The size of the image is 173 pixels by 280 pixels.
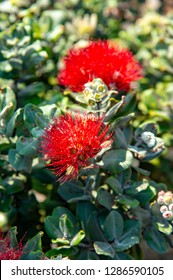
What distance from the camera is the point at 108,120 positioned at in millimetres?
1500

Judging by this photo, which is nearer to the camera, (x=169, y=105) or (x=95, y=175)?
(x=95, y=175)

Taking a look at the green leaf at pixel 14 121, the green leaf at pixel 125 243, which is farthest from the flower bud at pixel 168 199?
the green leaf at pixel 14 121

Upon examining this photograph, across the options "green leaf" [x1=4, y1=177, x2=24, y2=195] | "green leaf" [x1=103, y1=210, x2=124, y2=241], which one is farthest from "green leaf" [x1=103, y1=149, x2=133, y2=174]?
"green leaf" [x1=4, y1=177, x2=24, y2=195]

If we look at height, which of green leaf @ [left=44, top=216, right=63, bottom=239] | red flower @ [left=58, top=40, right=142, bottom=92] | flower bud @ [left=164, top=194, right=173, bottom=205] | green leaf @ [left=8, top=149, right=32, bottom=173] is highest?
red flower @ [left=58, top=40, right=142, bottom=92]

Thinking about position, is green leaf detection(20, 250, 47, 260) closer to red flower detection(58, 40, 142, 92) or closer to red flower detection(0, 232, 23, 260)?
red flower detection(0, 232, 23, 260)

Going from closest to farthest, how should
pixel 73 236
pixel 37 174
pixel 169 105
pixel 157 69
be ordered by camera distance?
1. pixel 73 236
2. pixel 37 174
3. pixel 169 105
4. pixel 157 69

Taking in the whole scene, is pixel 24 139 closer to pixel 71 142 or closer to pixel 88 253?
pixel 71 142

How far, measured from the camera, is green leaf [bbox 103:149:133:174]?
57.8 inches

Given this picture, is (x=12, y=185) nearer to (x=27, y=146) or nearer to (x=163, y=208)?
(x=27, y=146)

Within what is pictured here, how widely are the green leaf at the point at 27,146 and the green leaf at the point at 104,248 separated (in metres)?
0.30

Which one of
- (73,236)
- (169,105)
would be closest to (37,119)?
(73,236)

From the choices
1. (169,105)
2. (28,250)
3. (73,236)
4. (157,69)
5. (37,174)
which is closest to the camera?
(28,250)

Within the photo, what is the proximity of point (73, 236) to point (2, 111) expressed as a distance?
399 mm

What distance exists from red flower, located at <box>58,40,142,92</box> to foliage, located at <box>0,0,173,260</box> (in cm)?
4
